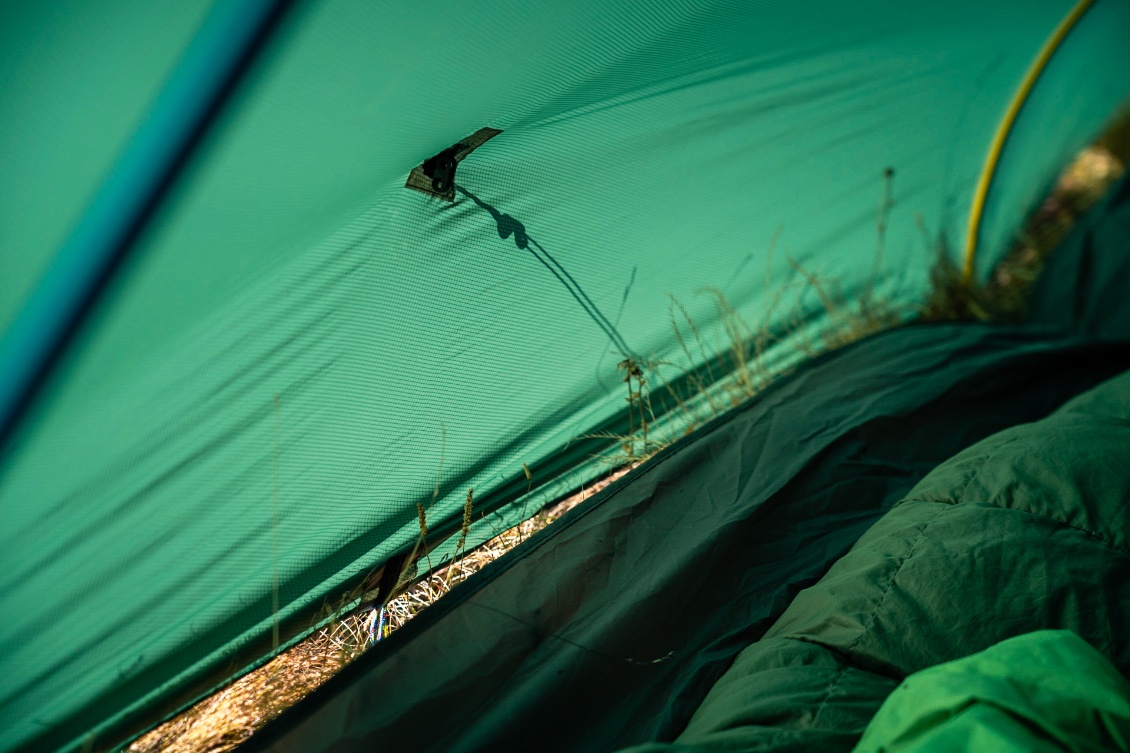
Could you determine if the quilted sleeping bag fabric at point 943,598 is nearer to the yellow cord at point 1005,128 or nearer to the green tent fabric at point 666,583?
the green tent fabric at point 666,583

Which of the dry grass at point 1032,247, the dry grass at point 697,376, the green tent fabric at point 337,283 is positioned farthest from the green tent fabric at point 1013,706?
the dry grass at point 1032,247

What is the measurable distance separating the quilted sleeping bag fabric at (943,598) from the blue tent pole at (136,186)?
3.47 feet

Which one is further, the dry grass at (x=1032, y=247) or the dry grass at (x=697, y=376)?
the dry grass at (x=1032, y=247)

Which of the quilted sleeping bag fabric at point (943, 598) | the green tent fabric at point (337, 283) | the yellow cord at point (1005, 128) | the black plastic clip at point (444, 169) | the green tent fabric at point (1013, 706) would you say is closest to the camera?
the green tent fabric at point (1013, 706)

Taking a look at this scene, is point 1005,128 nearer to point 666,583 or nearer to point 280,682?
point 666,583

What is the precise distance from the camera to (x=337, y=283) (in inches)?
53.1

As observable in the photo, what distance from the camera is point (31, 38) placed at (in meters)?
0.98

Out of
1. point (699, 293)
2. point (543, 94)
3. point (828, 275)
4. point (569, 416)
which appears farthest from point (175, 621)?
point (828, 275)

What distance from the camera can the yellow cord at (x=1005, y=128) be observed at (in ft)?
8.07

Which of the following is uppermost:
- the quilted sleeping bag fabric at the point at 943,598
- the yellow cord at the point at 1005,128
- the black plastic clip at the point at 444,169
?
the black plastic clip at the point at 444,169

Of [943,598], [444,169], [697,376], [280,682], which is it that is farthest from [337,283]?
[943,598]

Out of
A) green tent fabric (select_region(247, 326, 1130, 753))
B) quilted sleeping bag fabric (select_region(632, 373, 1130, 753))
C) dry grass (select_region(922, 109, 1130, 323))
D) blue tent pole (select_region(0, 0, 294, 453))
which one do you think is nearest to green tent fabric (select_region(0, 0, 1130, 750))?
blue tent pole (select_region(0, 0, 294, 453))

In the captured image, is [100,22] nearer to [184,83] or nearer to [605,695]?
[184,83]

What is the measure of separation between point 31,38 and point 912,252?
8.18 feet
